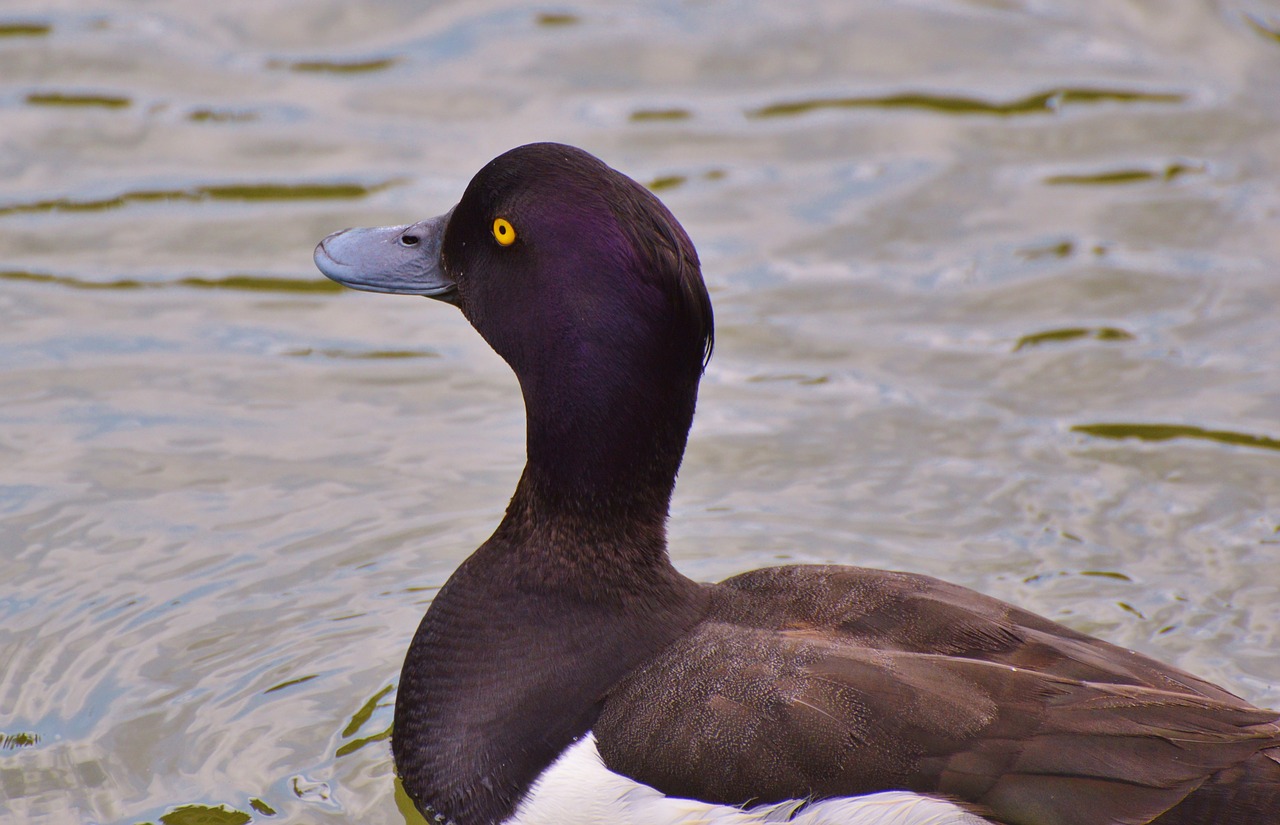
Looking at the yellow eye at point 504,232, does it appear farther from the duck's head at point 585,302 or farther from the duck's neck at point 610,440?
the duck's neck at point 610,440

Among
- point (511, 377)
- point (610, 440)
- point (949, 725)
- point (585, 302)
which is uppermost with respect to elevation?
point (585, 302)

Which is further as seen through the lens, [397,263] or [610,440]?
[397,263]

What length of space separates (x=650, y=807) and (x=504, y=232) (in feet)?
4.88

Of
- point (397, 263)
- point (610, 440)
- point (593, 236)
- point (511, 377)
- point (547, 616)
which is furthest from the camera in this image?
point (511, 377)

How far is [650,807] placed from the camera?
393cm

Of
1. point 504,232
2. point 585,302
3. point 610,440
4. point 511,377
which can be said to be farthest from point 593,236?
point 511,377

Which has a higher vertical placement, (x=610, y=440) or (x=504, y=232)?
(x=504, y=232)

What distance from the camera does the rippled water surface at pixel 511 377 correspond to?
17.2ft

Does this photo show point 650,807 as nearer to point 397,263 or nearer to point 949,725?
point 949,725

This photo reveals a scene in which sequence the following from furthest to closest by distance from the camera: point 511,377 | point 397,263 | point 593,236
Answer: point 511,377 < point 397,263 < point 593,236

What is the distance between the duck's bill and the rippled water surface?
1239mm

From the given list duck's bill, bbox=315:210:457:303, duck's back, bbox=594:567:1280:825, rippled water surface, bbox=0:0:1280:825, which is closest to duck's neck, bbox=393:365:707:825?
duck's back, bbox=594:567:1280:825

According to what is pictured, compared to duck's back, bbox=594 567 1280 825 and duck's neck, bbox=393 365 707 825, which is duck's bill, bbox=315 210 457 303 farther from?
duck's back, bbox=594 567 1280 825

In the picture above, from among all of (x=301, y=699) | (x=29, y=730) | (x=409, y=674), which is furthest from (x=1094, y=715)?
(x=29, y=730)
